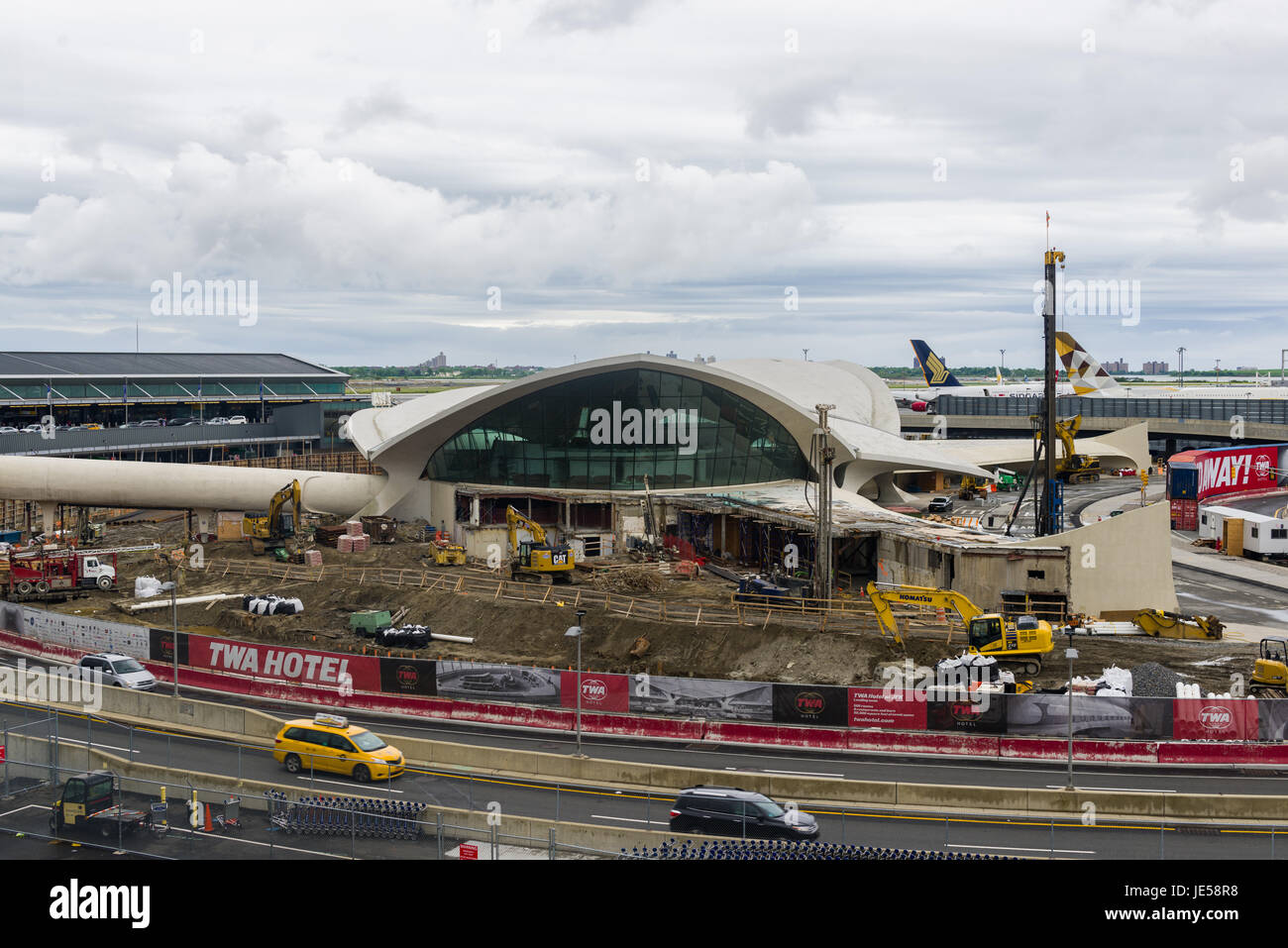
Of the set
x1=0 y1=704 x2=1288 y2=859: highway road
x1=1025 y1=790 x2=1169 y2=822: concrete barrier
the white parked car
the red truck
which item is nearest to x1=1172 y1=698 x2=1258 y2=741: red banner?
x1=0 y1=704 x2=1288 y2=859: highway road

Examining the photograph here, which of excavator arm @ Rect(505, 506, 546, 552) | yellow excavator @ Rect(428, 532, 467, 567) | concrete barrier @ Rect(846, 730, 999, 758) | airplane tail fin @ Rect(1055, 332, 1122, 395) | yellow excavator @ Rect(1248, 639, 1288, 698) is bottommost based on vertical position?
concrete barrier @ Rect(846, 730, 999, 758)

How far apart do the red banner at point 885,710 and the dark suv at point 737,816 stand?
10.3 meters

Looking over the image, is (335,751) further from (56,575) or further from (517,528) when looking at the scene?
(56,575)

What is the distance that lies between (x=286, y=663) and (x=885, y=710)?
23.0 meters

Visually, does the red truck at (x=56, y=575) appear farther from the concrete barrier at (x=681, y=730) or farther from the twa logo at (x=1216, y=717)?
the twa logo at (x=1216, y=717)

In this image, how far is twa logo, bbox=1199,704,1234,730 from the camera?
3750 centimetres

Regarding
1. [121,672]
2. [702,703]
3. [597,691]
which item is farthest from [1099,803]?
[121,672]

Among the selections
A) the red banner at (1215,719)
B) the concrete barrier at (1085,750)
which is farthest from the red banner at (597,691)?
the red banner at (1215,719)

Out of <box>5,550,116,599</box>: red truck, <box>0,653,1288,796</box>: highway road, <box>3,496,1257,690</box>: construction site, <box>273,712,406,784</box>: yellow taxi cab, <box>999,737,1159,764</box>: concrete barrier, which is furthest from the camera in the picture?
<box>5,550,116,599</box>: red truck

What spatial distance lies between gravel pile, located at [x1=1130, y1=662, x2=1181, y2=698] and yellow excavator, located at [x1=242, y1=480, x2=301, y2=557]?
4720 centimetres

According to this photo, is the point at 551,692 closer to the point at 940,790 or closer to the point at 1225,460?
the point at 940,790

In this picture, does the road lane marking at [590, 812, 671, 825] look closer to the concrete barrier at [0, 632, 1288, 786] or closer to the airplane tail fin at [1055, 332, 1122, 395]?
the concrete barrier at [0, 632, 1288, 786]

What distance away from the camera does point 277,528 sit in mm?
71125

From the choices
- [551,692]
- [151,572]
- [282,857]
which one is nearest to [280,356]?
[151,572]
